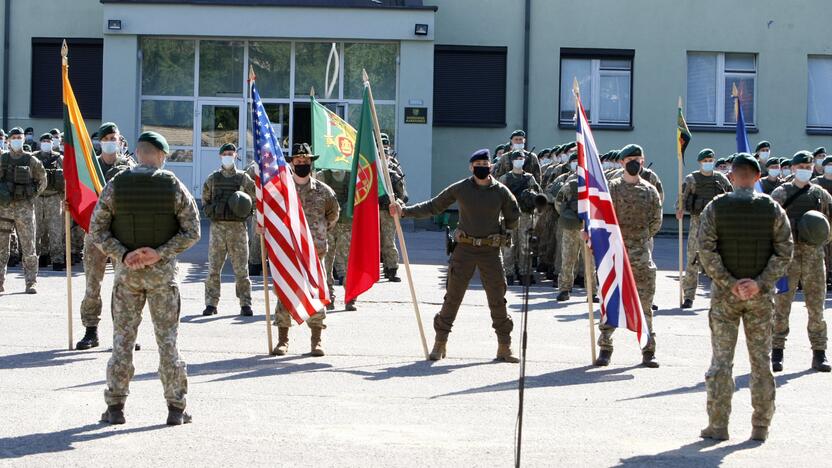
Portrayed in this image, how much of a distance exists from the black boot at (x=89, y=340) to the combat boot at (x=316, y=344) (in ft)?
7.11

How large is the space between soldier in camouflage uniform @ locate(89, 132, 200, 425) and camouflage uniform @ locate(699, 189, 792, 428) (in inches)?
147

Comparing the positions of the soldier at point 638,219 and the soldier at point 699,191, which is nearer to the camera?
the soldier at point 638,219

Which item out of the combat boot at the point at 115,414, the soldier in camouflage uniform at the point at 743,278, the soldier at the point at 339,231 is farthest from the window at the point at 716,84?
the combat boot at the point at 115,414

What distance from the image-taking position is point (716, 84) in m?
30.8

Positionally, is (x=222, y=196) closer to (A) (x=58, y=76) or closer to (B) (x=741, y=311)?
(B) (x=741, y=311)

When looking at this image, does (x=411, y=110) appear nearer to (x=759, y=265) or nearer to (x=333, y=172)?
(x=333, y=172)

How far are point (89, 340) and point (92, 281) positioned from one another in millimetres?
601

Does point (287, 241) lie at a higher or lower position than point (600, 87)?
lower

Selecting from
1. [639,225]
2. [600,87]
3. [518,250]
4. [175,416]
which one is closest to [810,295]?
[639,225]

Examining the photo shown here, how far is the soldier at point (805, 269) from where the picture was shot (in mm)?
11891

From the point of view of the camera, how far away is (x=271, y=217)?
1212 centimetres

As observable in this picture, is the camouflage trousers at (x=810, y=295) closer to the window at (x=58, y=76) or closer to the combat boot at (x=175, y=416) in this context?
the combat boot at (x=175, y=416)

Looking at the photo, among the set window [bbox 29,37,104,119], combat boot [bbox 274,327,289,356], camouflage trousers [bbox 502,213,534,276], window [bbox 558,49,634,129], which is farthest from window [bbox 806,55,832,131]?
combat boot [bbox 274,327,289,356]

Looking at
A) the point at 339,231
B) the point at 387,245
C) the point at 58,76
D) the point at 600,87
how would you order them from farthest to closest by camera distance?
1. the point at 600,87
2. the point at 58,76
3. the point at 387,245
4. the point at 339,231
